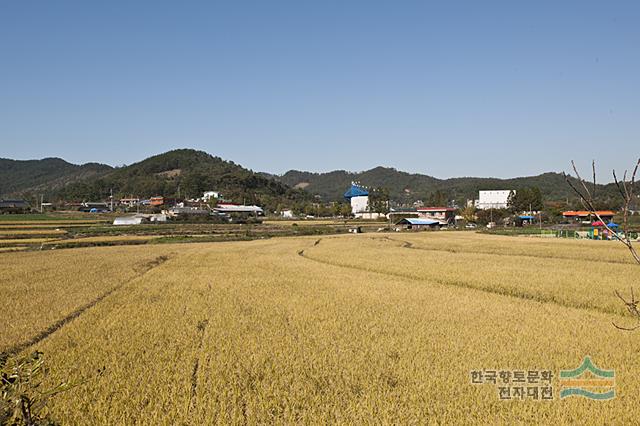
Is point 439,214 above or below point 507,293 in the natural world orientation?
above

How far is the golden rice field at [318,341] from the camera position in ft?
21.0

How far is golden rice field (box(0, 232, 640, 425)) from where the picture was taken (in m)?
6.41

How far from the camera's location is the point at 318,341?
9945 mm

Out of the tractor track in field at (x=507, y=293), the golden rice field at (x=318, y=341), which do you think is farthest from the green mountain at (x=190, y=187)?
the golden rice field at (x=318, y=341)

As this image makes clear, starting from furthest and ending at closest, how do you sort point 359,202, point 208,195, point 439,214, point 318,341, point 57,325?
point 208,195
point 359,202
point 439,214
point 57,325
point 318,341

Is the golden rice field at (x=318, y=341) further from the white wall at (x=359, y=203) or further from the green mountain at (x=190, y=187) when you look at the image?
the green mountain at (x=190, y=187)

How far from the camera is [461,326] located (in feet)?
36.7

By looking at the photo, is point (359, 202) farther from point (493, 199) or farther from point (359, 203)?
point (493, 199)

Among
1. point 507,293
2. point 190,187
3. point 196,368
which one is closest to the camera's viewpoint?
point 196,368

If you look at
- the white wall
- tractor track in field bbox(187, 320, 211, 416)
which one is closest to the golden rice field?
tractor track in field bbox(187, 320, 211, 416)

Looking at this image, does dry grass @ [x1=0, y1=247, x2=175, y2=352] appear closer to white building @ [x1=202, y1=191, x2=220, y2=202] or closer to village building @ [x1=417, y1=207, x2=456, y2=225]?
village building @ [x1=417, y1=207, x2=456, y2=225]

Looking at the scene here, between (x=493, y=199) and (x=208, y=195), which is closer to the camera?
(x=493, y=199)

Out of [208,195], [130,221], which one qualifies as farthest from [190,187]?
[130,221]

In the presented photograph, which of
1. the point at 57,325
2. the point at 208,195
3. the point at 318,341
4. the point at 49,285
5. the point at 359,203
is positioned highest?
the point at 208,195
